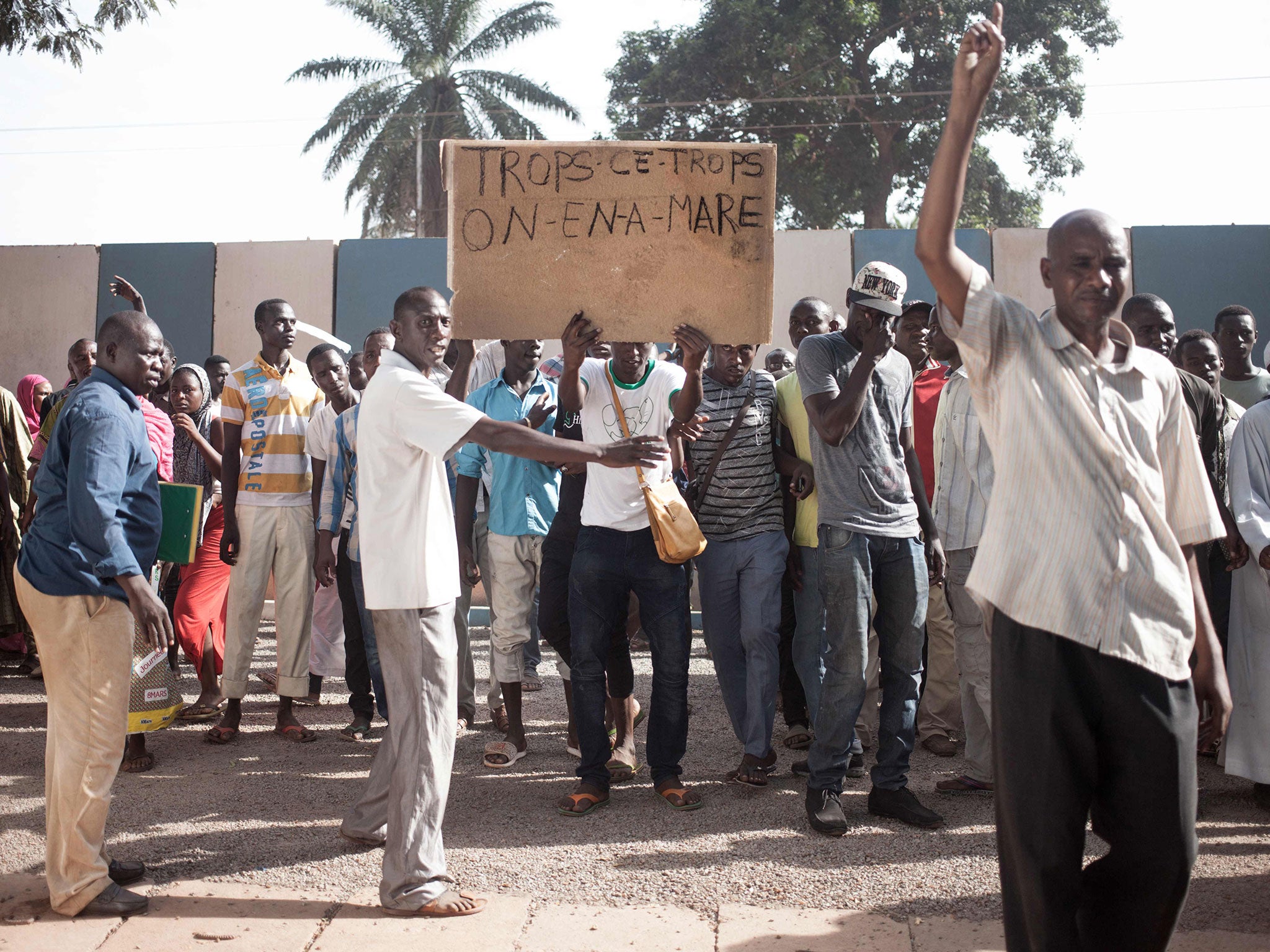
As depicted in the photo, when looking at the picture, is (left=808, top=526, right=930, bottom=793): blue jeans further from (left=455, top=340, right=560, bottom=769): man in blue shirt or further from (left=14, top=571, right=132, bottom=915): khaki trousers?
(left=14, top=571, right=132, bottom=915): khaki trousers

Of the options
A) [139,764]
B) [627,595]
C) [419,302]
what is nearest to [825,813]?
[627,595]

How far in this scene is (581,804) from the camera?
16.0 feet

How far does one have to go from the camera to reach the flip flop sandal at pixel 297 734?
623cm

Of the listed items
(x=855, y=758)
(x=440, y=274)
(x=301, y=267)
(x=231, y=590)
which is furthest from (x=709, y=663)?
(x=301, y=267)

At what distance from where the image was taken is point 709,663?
28.1ft

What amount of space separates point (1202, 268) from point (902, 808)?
463 inches

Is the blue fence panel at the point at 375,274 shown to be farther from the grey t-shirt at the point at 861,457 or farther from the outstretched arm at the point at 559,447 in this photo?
the outstretched arm at the point at 559,447

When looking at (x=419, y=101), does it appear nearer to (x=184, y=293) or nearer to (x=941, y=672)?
(x=184, y=293)

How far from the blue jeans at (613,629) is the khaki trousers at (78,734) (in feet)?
6.36

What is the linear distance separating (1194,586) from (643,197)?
7.59ft

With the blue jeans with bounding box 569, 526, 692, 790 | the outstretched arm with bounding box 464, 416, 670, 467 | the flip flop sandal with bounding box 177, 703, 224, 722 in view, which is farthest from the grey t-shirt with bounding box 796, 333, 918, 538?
the flip flop sandal with bounding box 177, 703, 224, 722

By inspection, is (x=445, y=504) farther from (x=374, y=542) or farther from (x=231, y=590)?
(x=231, y=590)

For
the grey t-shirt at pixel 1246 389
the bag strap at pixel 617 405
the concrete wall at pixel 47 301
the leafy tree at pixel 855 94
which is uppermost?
the leafy tree at pixel 855 94

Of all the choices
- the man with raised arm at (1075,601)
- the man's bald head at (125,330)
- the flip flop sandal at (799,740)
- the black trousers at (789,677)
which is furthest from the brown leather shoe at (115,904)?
the black trousers at (789,677)
